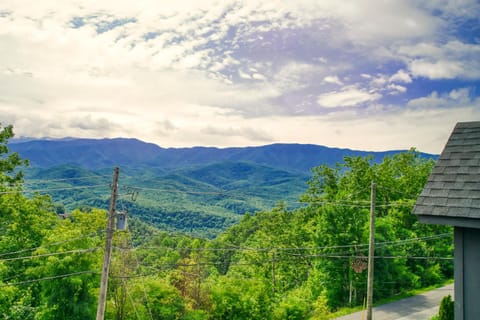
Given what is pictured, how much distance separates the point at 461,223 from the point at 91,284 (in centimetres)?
1840

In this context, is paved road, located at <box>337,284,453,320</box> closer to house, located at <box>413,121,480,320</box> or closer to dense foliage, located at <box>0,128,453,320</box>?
dense foliage, located at <box>0,128,453,320</box>

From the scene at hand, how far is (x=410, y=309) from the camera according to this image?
83.1 ft

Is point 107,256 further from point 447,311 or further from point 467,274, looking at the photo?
point 447,311

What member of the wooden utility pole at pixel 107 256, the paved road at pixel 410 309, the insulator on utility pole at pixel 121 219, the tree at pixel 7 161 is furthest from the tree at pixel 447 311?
the tree at pixel 7 161

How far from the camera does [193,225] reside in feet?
458

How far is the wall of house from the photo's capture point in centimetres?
735

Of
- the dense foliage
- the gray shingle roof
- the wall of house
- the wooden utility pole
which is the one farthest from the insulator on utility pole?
the wall of house

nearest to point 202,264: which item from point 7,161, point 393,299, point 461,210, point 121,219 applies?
point 121,219

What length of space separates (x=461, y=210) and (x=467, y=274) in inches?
49.0

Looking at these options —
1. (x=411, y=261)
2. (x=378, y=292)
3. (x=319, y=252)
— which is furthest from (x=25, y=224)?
(x=411, y=261)

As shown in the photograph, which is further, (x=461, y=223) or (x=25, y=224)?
(x=25, y=224)

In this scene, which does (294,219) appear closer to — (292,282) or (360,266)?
(292,282)

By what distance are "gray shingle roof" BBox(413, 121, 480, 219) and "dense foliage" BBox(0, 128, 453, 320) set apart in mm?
8387

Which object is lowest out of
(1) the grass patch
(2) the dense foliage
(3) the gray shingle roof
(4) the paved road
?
(1) the grass patch
